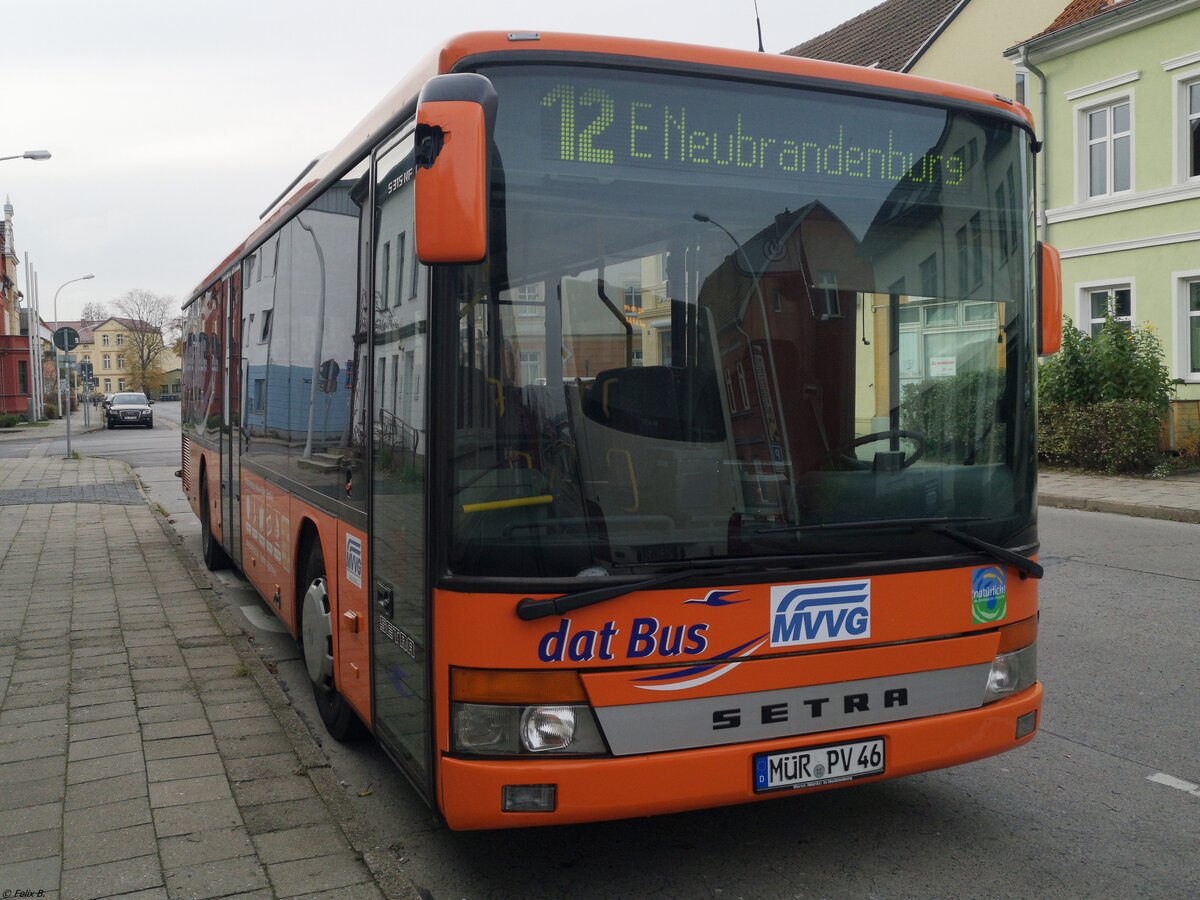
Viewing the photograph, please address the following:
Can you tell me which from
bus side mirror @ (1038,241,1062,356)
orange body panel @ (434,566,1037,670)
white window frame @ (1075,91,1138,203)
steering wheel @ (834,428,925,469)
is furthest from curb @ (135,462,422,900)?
white window frame @ (1075,91,1138,203)

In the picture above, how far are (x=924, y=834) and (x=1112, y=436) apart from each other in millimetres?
14723

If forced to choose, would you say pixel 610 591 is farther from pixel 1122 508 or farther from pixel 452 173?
pixel 1122 508

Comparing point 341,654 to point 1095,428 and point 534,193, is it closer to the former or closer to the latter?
point 534,193

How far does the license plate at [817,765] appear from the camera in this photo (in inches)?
140

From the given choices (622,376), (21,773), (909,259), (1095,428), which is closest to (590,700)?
(622,376)

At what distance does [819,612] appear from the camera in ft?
11.9

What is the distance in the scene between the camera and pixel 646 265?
11.7 feet

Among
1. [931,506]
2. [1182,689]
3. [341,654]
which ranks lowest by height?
[1182,689]

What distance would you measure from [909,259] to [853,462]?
722 millimetres

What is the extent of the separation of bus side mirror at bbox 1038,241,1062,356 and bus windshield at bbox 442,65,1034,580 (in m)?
0.13

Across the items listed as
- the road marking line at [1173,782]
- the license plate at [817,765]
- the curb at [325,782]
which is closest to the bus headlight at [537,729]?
the license plate at [817,765]

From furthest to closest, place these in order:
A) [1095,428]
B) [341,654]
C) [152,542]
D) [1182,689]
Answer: [1095,428], [152,542], [1182,689], [341,654]

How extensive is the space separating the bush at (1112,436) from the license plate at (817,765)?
1504cm

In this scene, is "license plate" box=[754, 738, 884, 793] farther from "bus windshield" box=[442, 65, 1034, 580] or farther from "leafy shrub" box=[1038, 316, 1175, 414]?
"leafy shrub" box=[1038, 316, 1175, 414]
